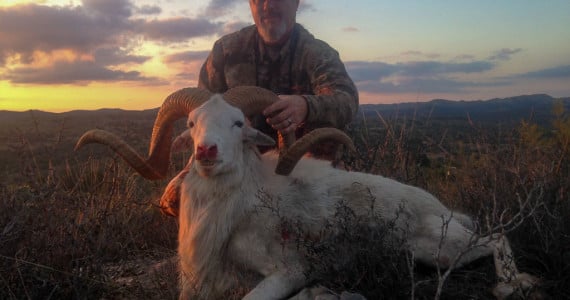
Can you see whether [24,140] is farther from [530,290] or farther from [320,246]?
[530,290]

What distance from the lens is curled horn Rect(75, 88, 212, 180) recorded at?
5.23 metres

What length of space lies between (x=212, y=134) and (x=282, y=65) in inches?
118

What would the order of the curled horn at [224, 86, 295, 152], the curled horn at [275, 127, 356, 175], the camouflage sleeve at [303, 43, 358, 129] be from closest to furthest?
the curled horn at [275, 127, 356, 175]
the curled horn at [224, 86, 295, 152]
the camouflage sleeve at [303, 43, 358, 129]

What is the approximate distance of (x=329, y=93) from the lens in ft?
20.4

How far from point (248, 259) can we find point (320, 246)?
70cm

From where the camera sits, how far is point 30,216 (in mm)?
4957

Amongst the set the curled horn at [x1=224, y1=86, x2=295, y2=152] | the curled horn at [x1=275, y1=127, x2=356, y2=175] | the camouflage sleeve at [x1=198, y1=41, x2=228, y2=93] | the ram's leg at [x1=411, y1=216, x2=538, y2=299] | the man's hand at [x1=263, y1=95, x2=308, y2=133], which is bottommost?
the ram's leg at [x1=411, y1=216, x2=538, y2=299]

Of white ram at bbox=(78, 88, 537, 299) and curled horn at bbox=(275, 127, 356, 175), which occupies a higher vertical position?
curled horn at bbox=(275, 127, 356, 175)

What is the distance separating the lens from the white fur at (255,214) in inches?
174

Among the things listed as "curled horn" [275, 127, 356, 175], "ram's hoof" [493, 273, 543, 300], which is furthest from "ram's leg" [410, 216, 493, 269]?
"curled horn" [275, 127, 356, 175]

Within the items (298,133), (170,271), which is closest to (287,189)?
(170,271)

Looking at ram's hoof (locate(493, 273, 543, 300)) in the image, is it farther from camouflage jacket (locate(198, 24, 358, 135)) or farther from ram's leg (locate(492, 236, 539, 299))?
camouflage jacket (locate(198, 24, 358, 135))

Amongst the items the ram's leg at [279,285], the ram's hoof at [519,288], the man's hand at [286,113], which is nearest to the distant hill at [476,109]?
the man's hand at [286,113]

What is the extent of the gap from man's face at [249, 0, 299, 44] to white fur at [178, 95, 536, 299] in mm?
2303
